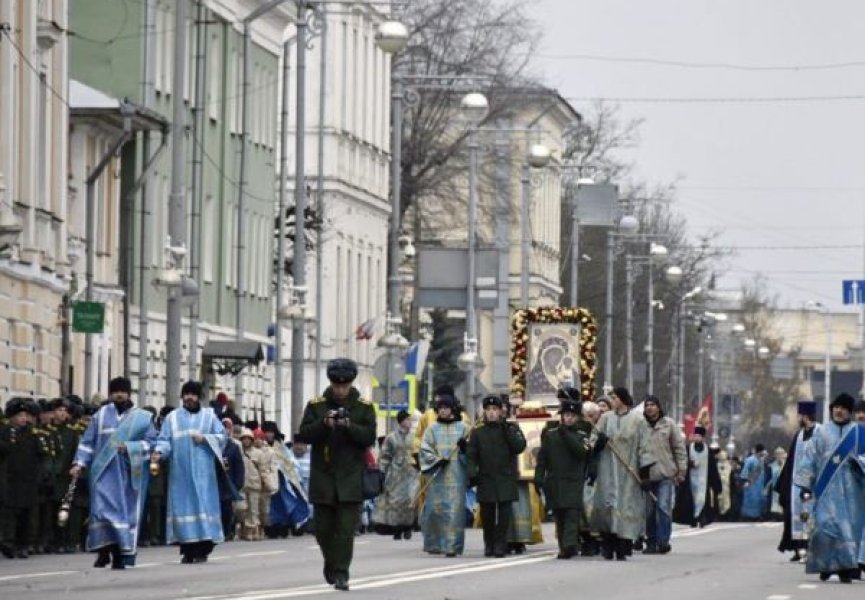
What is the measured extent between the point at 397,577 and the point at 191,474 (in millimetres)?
3660

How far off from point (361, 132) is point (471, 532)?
42612 mm

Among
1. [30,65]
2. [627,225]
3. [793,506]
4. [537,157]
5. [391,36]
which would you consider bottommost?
[793,506]

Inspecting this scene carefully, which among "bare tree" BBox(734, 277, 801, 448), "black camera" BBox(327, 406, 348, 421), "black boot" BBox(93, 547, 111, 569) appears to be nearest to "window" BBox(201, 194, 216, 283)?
"black boot" BBox(93, 547, 111, 569)

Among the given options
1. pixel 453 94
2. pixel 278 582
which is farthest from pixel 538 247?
pixel 278 582

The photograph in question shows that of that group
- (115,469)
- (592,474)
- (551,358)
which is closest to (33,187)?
(551,358)

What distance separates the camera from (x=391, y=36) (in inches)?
2189

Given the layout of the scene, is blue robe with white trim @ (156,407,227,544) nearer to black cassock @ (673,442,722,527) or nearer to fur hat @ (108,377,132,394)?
fur hat @ (108,377,132,394)

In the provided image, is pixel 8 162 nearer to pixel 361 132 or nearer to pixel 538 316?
pixel 538 316

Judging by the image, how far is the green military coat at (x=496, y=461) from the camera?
3772 cm

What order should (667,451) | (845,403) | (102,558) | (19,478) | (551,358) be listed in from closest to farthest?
(845,403), (102,558), (19,478), (667,451), (551,358)

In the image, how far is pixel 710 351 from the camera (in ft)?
527

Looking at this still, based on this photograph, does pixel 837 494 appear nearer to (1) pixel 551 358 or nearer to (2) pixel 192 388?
(2) pixel 192 388

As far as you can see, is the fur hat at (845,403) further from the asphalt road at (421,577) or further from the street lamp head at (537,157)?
the street lamp head at (537,157)

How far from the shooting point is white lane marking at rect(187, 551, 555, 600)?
86.7ft
